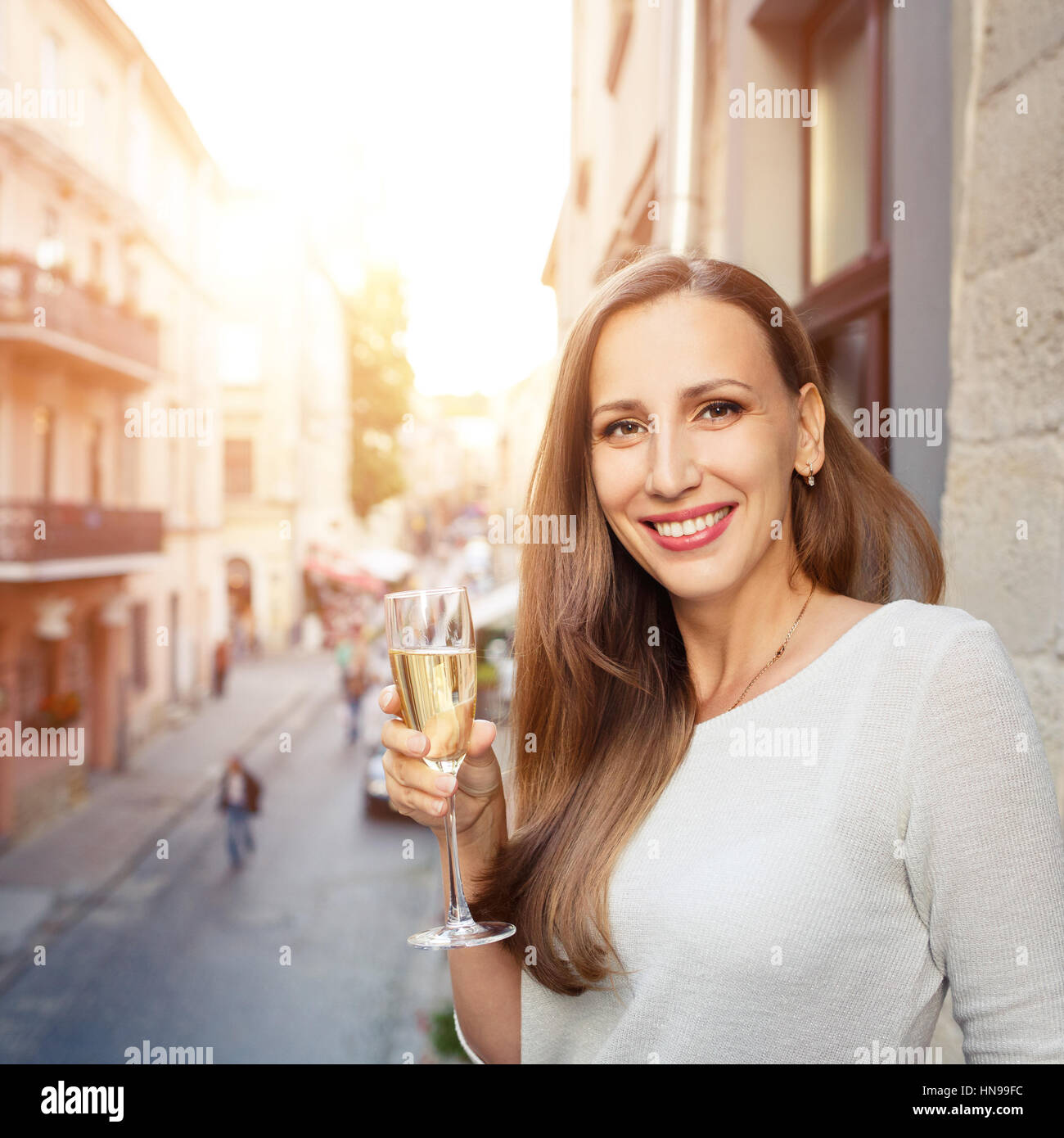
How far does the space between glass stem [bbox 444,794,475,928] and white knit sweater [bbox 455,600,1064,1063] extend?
0.16 meters

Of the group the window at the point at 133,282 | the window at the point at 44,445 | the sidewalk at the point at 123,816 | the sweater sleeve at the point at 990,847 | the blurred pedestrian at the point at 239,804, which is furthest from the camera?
the window at the point at 133,282

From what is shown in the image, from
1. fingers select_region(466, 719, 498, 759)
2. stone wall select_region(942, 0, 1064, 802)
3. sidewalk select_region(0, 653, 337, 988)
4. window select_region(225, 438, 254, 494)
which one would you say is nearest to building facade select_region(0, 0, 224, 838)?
sidewalk select_region(0, 653, 337, 988)

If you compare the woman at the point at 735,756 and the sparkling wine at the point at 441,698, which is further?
the sparkling wine at the point at 441,698

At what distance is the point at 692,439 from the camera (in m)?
1.10

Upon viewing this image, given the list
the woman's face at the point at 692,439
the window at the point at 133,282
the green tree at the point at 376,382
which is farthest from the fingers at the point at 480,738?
the green tree at the point at 376,382

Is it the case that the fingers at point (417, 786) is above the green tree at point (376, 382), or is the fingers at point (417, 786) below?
below

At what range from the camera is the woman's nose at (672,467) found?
3.53 feet

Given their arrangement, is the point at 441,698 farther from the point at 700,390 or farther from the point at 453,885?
the point at 700,390

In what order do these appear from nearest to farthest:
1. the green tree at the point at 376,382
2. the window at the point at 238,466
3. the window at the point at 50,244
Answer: the window at the point at 50,244
the window at the point at 238,466
the green tree at the point at 376,382

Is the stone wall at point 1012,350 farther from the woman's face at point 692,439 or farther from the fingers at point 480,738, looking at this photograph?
the fingers at point 480,738

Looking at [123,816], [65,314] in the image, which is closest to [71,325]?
[65,314]

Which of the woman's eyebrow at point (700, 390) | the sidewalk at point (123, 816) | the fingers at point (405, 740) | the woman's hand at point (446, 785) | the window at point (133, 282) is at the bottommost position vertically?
the sidewalk at point (123, 816)

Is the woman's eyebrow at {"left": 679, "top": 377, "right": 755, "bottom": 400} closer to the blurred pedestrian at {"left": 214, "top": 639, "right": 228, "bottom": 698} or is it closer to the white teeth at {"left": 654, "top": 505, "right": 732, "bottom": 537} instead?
the white teeth at {"left": 654, "top": 505, "right": 732, "bottom": 537}

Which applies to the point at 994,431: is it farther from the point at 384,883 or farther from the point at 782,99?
the point at 384,883
